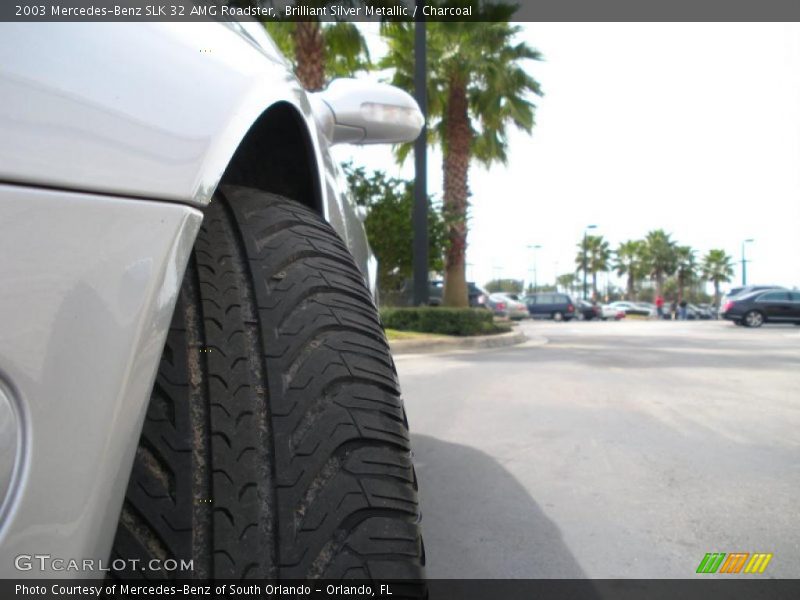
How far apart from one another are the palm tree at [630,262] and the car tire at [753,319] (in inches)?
2219

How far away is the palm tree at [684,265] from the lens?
78.0 metres

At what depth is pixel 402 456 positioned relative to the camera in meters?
1.07

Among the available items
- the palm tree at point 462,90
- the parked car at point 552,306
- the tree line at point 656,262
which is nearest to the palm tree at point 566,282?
the tree line at point 656,262

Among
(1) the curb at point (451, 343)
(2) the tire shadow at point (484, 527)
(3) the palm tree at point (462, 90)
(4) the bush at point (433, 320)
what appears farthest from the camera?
(3) the palm tree at point (462, 90)

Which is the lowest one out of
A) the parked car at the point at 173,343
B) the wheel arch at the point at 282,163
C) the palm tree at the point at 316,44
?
the parked car at the point at 173,343

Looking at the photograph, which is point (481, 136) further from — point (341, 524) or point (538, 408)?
point (341, 524)

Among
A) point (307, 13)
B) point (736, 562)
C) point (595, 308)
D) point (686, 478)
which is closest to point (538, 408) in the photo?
point (686, 478)

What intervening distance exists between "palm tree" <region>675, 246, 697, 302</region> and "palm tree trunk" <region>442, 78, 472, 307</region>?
213ft

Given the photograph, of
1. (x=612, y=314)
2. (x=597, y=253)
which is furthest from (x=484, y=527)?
(x=597, y=253)

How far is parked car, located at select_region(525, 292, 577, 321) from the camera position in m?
39.5

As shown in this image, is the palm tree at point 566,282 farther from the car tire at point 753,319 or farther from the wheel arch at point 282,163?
the wheel arch at point 282,163

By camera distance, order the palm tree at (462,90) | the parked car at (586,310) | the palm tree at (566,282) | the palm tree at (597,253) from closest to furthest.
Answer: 1. the palm tree at (462,90)
2. the parked car at (586,310)
3. the palm tree at (597,253)
4. the palm tree at (566,282)

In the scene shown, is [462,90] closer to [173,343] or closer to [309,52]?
[309,52]

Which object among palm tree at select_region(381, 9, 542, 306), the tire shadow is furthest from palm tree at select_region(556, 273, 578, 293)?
the tire shadow
